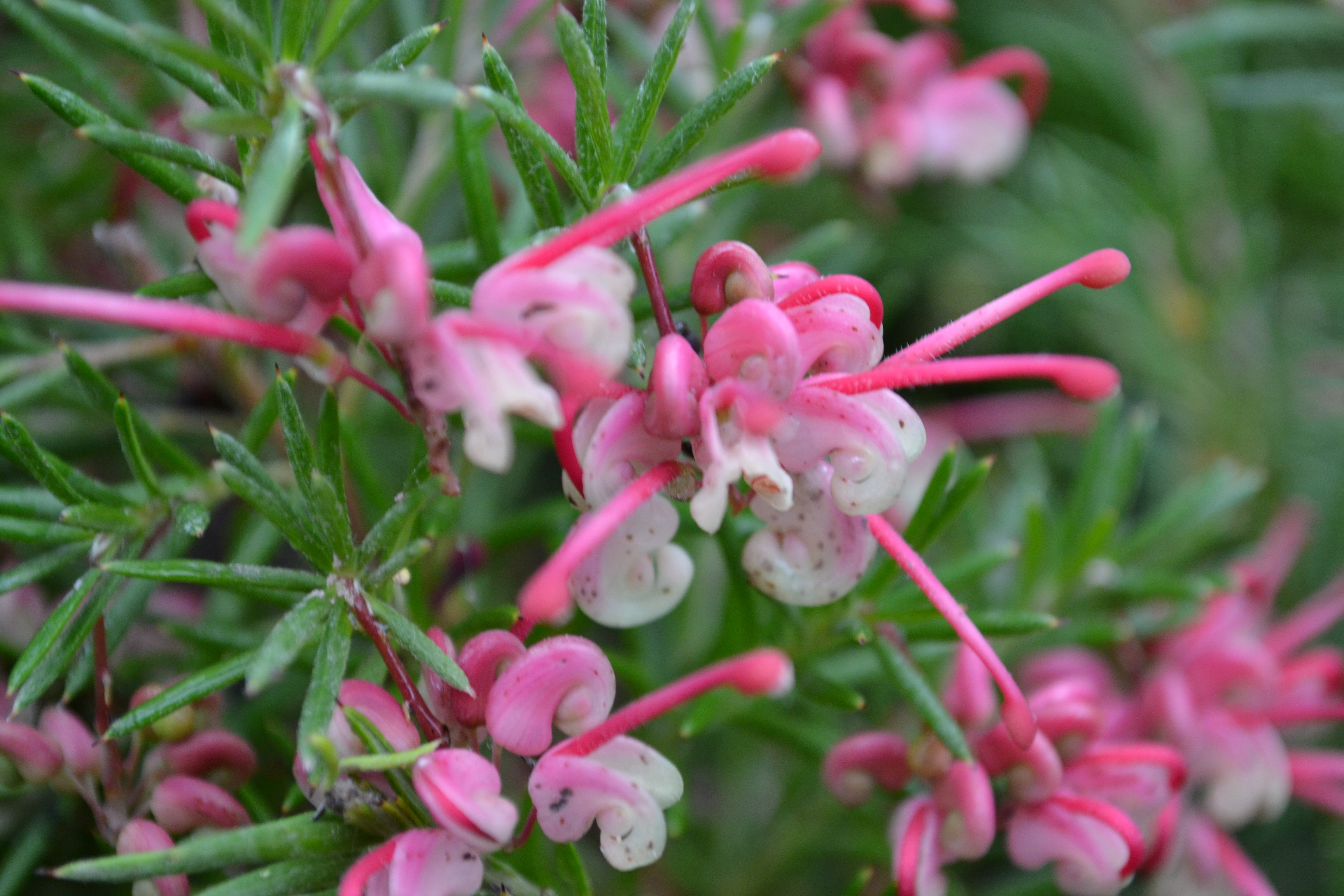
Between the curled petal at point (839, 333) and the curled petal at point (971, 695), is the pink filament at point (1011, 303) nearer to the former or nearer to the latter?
the curled petal at point (839, 333)

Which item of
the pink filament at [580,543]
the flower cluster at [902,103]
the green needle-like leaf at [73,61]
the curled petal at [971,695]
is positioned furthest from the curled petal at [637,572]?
the flower cluster at [902,103]

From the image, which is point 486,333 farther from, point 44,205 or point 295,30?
point 44,205

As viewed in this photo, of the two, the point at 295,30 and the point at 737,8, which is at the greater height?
the point at 295,30

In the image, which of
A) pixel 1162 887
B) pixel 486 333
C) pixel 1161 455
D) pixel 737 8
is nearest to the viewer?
pixel 486 333

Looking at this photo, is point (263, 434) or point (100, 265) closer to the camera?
point (263, 434)

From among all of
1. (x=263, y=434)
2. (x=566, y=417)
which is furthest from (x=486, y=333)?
(x=263, y=434)

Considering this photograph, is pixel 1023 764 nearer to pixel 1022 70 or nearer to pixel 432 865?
pixel 432 865
